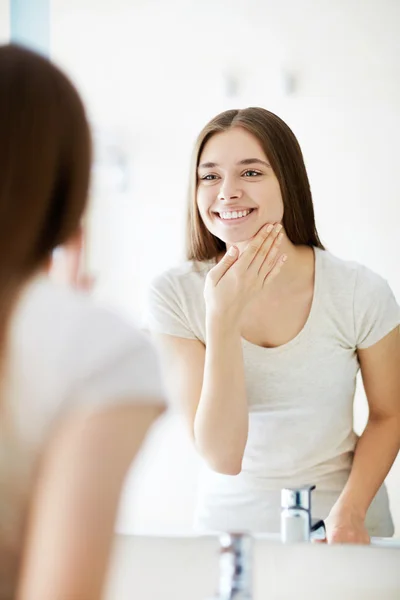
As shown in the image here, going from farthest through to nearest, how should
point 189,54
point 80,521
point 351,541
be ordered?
1. point 189,54
2. point 351,541
3. point 80,521

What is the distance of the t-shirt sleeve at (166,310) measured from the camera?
1.01 metres

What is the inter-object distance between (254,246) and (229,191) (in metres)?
0.08

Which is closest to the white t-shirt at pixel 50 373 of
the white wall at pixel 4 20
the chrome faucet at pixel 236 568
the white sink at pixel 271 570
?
the chrome faucet at pixel 236 568

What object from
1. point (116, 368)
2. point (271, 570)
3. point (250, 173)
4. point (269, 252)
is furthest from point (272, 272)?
point (116, 368)

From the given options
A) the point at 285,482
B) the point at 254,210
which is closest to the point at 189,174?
the point at 254,210

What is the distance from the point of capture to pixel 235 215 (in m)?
0.98

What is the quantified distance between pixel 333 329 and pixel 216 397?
19 cm

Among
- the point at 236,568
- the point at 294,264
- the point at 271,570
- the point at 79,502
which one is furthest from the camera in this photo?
the point at 294,264

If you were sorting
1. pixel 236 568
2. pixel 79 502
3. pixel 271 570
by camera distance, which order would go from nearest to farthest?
pixel 79 502, pixel 236 568, pixel 271 570

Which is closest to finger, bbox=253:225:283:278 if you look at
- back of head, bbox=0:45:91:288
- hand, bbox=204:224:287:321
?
hand, bbox=204:224:287:321

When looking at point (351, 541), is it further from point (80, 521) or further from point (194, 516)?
point (80, 521)

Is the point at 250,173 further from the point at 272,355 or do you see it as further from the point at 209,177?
the point at 272,355

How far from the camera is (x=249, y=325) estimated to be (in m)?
0.99

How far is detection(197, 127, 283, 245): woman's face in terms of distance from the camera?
970 millimetres
